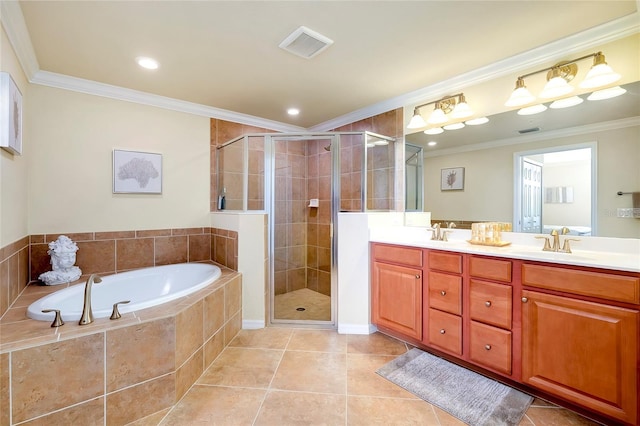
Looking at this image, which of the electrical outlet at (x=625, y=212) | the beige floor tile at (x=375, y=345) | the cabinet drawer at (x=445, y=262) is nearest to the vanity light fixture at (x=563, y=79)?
the electrical outlet at (x=625, y=212)

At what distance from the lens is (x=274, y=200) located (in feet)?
9.34

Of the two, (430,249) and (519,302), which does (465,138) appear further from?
(519,302)

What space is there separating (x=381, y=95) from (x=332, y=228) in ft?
4.71

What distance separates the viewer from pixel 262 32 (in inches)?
69.5

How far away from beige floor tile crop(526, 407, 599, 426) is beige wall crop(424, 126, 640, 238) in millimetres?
1109

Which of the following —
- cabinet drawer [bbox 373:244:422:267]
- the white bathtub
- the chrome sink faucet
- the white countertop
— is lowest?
the white bathtub

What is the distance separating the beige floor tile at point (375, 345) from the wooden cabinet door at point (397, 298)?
→ 126 mm

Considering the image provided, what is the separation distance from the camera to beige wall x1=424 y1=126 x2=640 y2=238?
1.70 m

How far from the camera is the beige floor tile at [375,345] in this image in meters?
2.22

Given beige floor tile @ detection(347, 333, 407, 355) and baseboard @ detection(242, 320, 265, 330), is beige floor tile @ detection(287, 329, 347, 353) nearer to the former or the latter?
beige floor tile @ detection(347, 333, 407, 355)

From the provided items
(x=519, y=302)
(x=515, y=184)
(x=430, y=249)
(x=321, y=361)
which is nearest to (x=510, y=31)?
(x=515, y=184)

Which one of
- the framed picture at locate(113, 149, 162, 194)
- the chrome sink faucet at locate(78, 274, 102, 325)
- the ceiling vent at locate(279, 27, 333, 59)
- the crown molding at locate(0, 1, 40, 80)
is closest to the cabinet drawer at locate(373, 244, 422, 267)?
the ceiling vent at locate(279, 27, 333, 59)

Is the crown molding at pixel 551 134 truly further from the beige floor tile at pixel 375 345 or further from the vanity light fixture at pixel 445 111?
the beige floor tile at pixel 375 345

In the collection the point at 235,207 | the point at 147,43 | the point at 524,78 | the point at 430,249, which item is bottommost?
the point at 430,249
